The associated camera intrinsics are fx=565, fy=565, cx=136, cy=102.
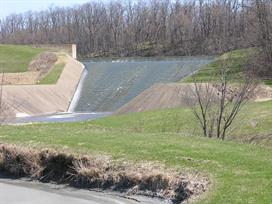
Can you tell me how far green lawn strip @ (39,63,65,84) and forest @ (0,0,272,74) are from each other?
42.3m

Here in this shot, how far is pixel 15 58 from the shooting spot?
7981cm

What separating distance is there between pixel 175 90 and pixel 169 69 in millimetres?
33026

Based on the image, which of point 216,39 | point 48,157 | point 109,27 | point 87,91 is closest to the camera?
point 48,157

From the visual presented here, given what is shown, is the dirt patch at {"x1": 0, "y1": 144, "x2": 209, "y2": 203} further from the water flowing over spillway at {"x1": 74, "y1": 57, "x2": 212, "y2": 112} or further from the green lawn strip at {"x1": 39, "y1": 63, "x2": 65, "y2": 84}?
the green lawn strip at {"x1": 39, "y1": 63, "x2": 65, "y2": 84}

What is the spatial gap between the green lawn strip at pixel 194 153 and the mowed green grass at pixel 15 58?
52.1 metres

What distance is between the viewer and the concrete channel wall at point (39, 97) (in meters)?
52.3

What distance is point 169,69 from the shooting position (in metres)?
74.4

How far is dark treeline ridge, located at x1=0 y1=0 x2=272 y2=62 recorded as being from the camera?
12825 centimetres

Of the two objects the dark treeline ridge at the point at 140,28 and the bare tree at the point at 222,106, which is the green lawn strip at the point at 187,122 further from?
the dark treeline ridge at the point at 140,28

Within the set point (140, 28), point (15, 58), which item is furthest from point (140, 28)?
point (15, 58)

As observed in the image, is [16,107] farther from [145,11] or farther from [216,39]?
[145,11]

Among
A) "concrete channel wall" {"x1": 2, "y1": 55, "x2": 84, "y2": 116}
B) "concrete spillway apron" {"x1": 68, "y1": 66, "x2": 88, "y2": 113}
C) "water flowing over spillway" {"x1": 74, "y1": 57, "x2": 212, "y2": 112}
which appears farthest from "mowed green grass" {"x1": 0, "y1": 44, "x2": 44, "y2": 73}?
"concrete channel wall" {"x1": 2, "y1": 55, "x2": 84, "y2": 116}

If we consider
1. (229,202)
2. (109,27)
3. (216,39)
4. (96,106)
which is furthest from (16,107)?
(109,27)

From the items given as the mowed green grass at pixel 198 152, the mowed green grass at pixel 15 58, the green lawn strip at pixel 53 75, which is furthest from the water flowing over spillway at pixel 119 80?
the mowed green grass at pixel 198 152
